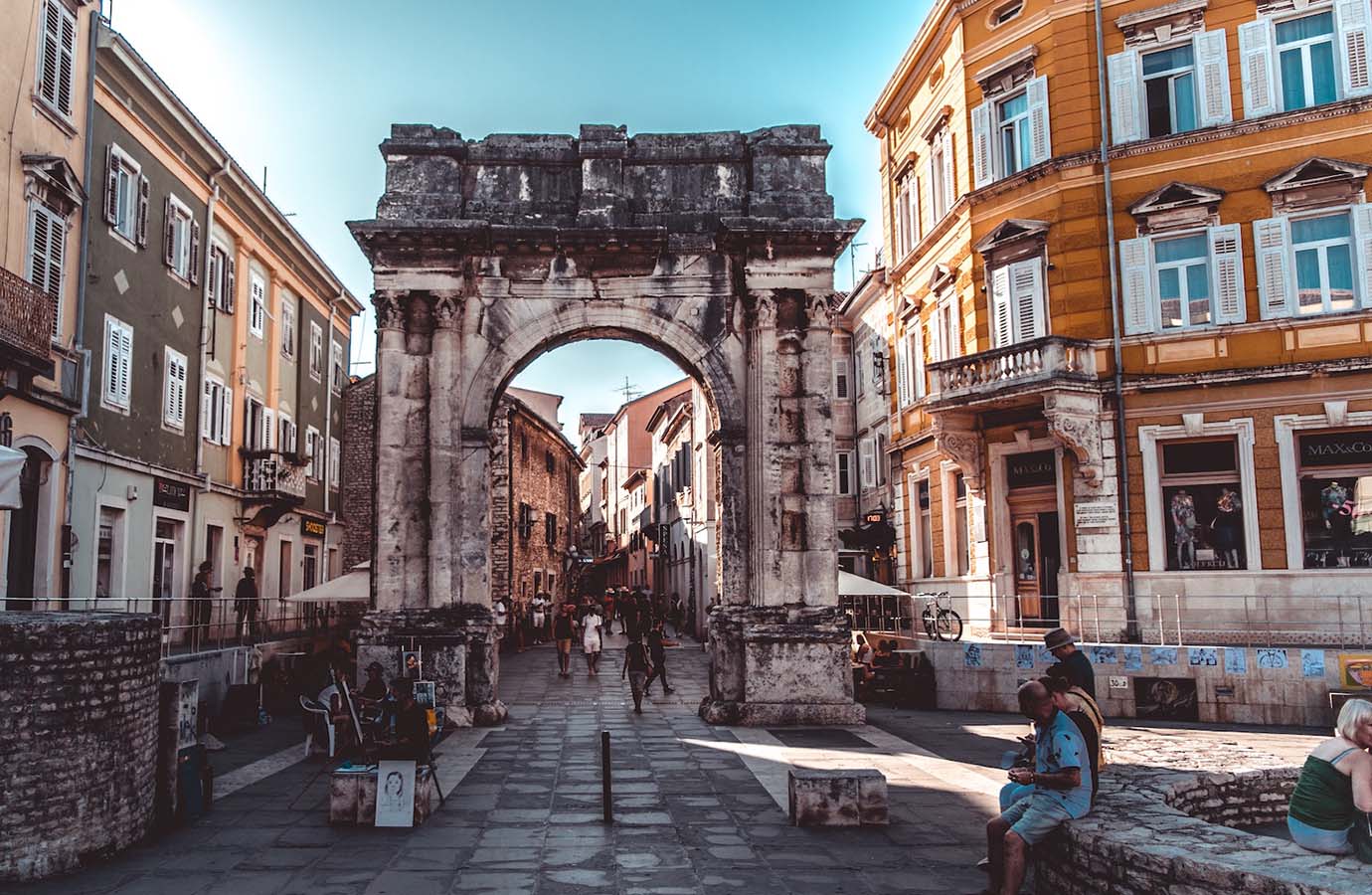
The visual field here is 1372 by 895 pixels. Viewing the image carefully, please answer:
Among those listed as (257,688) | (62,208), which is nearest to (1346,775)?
(257,688)

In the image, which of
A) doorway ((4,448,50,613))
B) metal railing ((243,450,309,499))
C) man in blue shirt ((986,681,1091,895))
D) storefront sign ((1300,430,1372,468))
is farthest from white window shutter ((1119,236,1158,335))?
metal railing ((243,450,309,499))

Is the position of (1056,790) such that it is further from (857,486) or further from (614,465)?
(614,465)

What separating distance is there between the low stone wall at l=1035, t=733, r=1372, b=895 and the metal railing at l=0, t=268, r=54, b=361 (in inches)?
616

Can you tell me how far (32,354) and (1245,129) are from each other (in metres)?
20.7

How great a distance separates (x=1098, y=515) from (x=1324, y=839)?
531 inches

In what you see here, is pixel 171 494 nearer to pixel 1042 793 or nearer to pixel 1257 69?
pixel 1042 793

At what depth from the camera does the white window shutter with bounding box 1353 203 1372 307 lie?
1831 centimetres

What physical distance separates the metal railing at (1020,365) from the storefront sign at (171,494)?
53.5 feet

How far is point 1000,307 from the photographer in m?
21.9

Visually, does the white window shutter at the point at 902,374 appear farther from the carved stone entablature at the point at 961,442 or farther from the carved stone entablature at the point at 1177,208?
the carved stone entablature at the point at 1177,208

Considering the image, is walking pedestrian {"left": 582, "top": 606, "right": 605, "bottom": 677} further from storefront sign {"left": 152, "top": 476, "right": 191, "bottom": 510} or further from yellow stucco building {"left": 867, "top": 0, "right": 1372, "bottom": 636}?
storefront sign {"left": 152, "top": 476, "right": 191, "bottom": 510}

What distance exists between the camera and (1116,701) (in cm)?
1753

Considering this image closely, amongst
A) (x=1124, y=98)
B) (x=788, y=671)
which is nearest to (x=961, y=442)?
(x=1124, y=98)

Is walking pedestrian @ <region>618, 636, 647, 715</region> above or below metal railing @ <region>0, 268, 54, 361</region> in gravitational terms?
below
